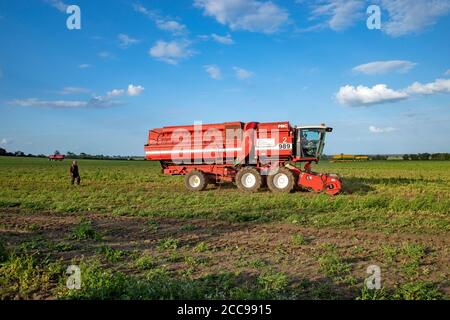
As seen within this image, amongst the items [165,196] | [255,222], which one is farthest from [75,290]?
[165,196]

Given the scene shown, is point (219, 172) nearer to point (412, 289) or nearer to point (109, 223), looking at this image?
point (109, 223)

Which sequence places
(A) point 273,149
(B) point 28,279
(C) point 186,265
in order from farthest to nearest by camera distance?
(A) point 273,149 < (C) point 186,265 < (B) point 28,279

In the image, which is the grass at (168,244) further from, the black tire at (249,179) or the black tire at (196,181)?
the black tire at (196,181)

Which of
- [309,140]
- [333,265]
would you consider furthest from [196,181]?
[333,265]

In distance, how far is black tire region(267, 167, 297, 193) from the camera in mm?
16500

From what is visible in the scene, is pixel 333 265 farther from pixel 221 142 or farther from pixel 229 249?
pixel 221 142

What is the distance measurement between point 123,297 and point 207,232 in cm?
426

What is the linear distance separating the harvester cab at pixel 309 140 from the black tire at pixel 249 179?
2157 mm

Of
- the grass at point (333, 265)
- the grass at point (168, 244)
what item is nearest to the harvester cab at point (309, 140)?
the grass at point (333, 265)

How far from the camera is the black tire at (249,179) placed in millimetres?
17344

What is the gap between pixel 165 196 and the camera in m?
15.9

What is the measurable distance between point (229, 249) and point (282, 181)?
9.75 metres

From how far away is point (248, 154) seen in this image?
709 inches

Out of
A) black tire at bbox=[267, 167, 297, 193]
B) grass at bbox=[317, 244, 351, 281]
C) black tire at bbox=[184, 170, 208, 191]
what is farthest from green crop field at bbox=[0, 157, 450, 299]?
black tire at bbox=[184, 170, 208, 191]
